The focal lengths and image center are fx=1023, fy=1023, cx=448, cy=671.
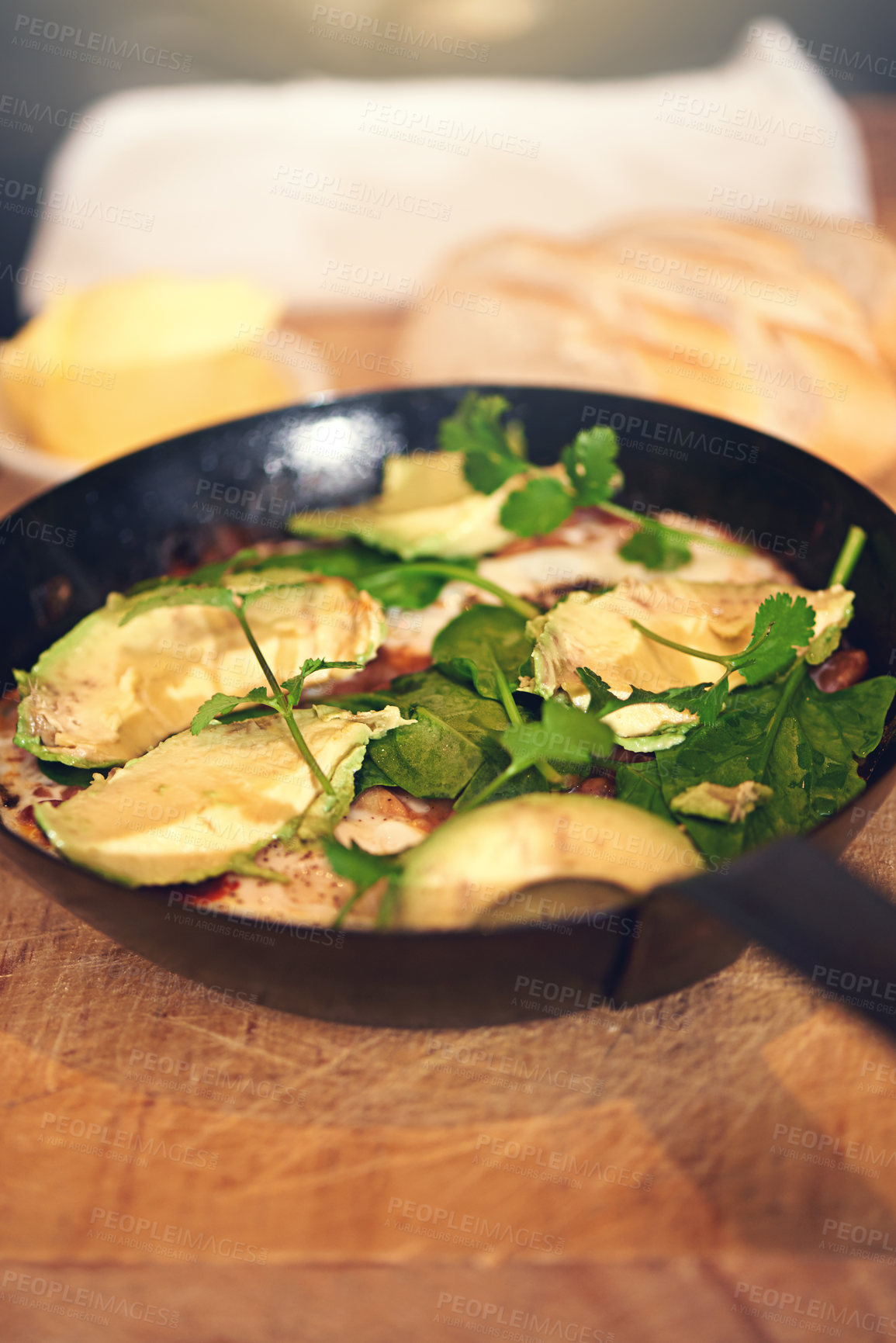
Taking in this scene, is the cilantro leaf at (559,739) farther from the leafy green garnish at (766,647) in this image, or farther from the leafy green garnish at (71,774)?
the leafy green garnish at (71,774)

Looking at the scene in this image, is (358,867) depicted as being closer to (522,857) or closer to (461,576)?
(522,857)

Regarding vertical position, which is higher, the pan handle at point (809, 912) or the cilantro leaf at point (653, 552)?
the pan handle at point (809, 912)

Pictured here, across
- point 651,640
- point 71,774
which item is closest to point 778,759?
point 651,640

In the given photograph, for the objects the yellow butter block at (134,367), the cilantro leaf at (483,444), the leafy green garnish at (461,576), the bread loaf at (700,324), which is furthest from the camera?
the yellow butter block at (134,367)

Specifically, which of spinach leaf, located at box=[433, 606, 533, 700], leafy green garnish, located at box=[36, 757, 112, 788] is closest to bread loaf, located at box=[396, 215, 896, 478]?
spinach leaf, located at box=[433, 606, 533, 700]

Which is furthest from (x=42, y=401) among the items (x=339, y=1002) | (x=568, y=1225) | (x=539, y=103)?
(x=539, y=103)

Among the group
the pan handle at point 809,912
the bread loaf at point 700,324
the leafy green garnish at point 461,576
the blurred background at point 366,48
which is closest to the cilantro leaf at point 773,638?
the leafy green garnish at point 461,576
